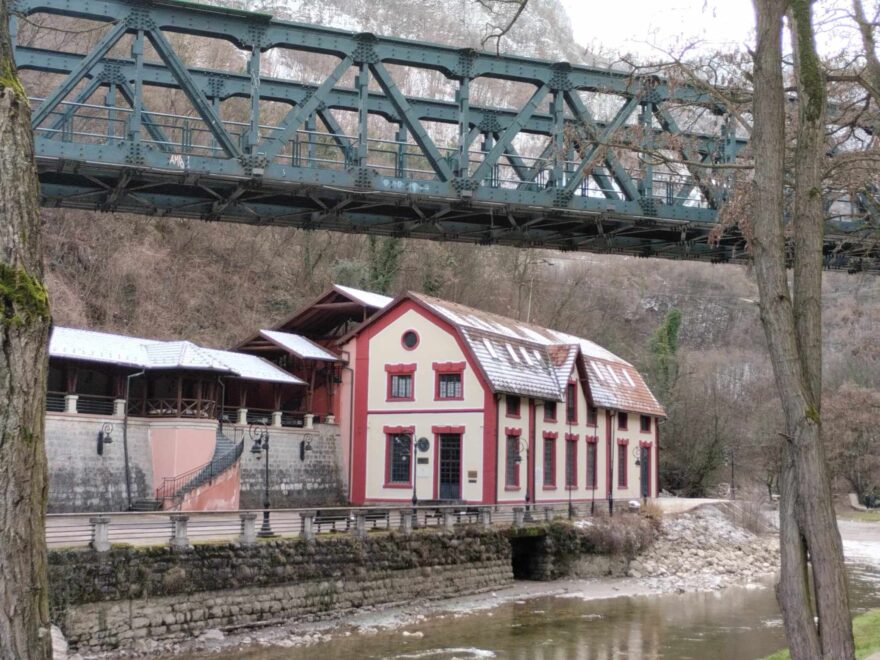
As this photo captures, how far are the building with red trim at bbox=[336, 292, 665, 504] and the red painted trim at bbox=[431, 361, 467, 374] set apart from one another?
35 mm

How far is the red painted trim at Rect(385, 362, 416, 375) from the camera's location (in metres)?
37.6

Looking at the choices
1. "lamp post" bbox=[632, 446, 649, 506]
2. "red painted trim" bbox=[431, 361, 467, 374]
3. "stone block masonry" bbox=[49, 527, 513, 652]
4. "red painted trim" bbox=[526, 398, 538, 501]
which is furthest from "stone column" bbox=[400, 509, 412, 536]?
"lamp post" bbox=[632, 446, 649, 506]

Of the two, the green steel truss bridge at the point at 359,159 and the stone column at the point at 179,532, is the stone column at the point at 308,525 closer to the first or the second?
the stone column at the point at 179,532

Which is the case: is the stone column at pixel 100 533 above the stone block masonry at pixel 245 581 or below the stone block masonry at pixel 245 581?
above

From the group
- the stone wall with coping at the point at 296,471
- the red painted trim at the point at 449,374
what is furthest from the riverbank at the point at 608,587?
the stone wall with coping at the point at 296,471

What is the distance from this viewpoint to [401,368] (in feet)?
124

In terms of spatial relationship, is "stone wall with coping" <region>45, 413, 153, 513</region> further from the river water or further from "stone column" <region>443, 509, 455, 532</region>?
the river water

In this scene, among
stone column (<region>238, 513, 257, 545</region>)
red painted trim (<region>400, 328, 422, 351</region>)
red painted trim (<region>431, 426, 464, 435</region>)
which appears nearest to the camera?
stone column (<region>238, 513, 257, 545</region>)

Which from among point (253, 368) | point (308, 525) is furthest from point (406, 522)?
point (253, 368)

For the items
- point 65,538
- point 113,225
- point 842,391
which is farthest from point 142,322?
point 842,391

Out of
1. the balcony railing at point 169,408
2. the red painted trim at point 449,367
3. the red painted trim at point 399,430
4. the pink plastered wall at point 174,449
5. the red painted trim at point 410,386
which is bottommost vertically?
the pink plastered wall at point 174,449

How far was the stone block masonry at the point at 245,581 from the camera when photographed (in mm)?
19562

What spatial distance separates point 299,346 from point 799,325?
29.9m

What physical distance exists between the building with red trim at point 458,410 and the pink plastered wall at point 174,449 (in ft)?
26.3
